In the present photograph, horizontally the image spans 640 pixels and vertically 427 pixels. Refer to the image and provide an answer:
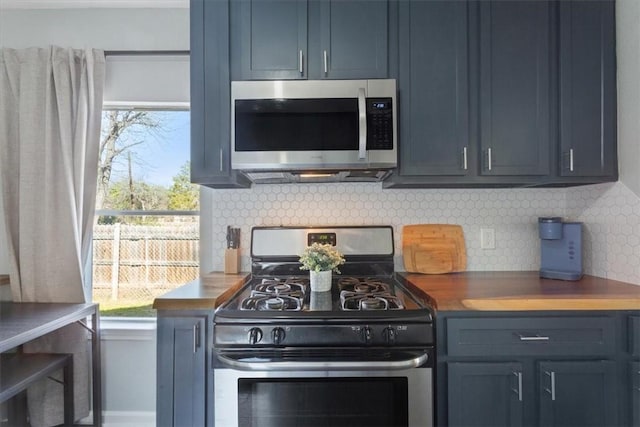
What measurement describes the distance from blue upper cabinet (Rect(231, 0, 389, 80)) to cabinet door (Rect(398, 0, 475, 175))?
15cm

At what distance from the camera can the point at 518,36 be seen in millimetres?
1692

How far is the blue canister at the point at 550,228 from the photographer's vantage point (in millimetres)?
1822

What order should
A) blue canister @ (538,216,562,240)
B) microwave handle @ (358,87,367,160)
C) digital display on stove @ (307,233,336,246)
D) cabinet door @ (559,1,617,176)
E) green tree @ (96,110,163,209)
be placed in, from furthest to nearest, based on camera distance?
green tree @ (96,110,163,209) → digital display on stove @ (307,233,336,246) → blue canister @ (538,216,562,240) → cabinet door @ (559,1,617,176) → microwave handle @ (358,87,367,160)

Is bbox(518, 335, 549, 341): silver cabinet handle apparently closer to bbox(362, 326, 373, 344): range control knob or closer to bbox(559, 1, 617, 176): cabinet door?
bbox(362, 326, 373, 344): range control knob

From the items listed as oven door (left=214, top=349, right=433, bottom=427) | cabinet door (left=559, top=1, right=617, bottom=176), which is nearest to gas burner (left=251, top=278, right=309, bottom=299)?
oven door (left=214, top=349, right=433, bottom=427)

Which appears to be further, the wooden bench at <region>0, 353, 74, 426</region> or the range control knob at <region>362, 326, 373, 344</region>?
the wooden bench at <region>0, 353, 74, 426</region>

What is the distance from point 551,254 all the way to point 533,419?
924 millimetres

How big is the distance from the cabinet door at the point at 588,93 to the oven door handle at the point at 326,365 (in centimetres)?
125

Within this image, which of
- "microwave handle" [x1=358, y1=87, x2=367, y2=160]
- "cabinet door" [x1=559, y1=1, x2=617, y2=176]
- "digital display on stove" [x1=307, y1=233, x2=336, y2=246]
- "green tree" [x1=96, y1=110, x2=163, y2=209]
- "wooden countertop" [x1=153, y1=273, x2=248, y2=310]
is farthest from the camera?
"green tree" [x1=96, y1=110, x2=163, y2=209]

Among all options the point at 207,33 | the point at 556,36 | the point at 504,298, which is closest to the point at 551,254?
the point at 504,298

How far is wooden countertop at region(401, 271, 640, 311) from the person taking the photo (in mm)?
1327

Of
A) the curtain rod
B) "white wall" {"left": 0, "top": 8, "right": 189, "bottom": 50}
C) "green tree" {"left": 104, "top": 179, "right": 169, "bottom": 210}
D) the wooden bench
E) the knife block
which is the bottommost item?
the wooden bench

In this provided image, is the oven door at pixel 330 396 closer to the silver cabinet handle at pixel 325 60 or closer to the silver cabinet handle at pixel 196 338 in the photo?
the silver cabinet handle at pixel 196 338

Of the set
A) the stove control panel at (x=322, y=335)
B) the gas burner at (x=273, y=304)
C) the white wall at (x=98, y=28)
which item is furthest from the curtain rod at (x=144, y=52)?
the stove control panel at (x=322, y=335)
